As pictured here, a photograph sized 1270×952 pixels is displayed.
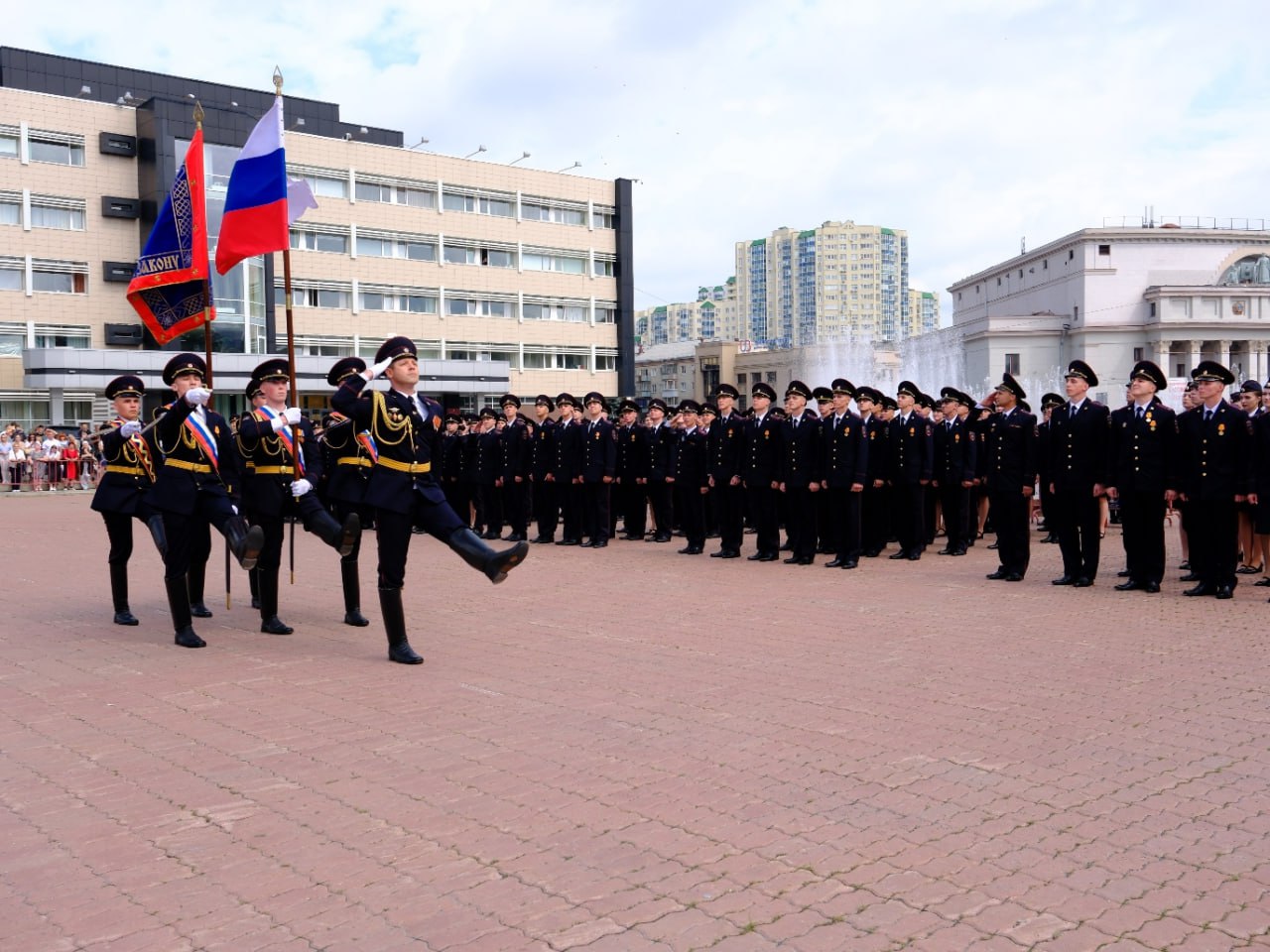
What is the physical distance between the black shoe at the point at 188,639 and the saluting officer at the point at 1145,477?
8.50 metres

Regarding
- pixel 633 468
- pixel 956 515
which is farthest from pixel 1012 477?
pixel 633 468

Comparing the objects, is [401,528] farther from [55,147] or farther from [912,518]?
[55,147]

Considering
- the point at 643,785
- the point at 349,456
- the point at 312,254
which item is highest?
the point at 312,254

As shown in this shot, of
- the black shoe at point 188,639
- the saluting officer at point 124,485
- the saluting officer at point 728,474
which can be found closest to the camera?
the black shoe at point 188,639

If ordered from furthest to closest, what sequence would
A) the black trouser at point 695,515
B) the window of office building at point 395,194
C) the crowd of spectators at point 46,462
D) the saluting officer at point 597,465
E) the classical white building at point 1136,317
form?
the classical white building at point 1136,317, the window of office building at point 395,194, the crowd of spectators at point 46,462, the saluting officer at point 597,465, the black trouser at point 695,515

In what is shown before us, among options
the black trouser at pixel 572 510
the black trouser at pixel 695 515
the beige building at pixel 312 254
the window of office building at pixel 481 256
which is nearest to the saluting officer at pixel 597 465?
the black trouser at pixel 572 510

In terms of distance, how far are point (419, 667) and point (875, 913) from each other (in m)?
4.52

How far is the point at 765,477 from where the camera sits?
47.4 ft

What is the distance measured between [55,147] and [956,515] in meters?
46.7

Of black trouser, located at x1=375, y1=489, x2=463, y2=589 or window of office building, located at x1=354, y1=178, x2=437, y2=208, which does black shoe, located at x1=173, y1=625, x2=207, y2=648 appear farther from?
window of office building, located at x1=354, y1=178, x2=437, y2=208

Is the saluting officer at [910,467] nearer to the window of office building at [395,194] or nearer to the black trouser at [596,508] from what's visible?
the black trouser at [596,508]

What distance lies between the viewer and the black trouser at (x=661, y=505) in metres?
17.4

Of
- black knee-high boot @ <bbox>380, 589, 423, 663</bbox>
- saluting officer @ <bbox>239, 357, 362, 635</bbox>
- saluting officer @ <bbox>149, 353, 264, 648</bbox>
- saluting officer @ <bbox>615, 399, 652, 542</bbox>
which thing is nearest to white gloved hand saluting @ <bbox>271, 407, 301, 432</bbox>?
saluting officer @ <bbox>239, 357, 362, 635</bbox>

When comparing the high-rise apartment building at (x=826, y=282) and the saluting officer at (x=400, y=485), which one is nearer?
the saluting officer at (x=400, y=485)
